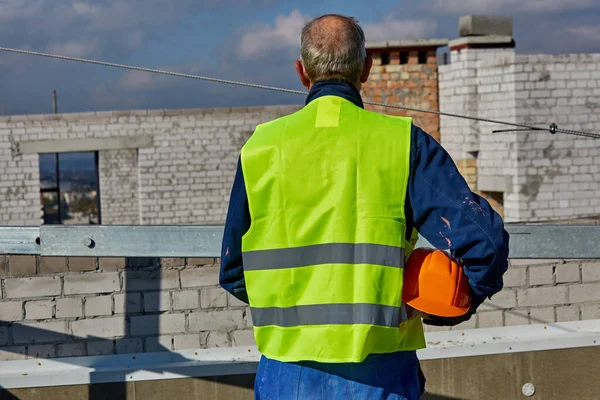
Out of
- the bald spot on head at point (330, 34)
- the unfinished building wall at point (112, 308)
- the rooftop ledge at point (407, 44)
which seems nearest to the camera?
the bald spot on head at point (330, 34)

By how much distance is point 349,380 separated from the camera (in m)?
2.08

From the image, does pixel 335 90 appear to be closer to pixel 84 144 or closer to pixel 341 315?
pixel 341 315

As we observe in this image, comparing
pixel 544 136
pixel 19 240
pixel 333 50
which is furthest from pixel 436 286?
pixel 544 136

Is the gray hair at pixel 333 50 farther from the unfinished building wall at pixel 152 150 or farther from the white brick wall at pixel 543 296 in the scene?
the unfinished building wall at pixel 152 150

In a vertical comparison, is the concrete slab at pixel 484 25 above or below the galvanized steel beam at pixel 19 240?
above

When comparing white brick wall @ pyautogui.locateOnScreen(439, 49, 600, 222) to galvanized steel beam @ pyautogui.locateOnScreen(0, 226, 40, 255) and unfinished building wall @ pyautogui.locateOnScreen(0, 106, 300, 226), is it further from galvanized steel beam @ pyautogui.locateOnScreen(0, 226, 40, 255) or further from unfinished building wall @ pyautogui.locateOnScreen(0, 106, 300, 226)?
galvanized steel beam @ pyautogui.locateOnScreen(0, 226, 40, 255)

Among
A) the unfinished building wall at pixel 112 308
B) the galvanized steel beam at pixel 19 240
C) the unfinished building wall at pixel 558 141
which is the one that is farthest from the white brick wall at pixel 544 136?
the galvanized steel beam at pixel 19 240

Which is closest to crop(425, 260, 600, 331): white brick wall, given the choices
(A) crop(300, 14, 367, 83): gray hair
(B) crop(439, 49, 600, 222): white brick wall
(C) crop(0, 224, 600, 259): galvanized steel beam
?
(C) crop(0, 224, 600, 259): galvanized steel beam

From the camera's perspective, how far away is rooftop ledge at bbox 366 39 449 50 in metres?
13.9

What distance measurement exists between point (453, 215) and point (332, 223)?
0.91ft

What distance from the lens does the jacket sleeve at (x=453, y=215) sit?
6.45ft

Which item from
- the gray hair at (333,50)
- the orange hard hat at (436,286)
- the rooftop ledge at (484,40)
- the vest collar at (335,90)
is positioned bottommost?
the orange hard hat at (436,286)

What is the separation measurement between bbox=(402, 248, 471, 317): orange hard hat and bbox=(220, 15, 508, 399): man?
37 millimetres

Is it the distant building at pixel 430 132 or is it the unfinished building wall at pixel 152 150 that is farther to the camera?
the unfinished building wall at pixel 152 150
